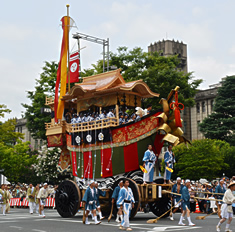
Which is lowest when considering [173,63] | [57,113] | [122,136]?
[122,136]

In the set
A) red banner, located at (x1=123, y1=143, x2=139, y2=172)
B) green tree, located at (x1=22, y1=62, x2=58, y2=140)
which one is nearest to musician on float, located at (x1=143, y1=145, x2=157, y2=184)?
red banner, located at (x1=123, y1=143, x2=139, y2=172)

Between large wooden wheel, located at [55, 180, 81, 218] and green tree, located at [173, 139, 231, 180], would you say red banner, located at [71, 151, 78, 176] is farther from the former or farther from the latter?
green tree, located at [173, 139, 231, 180]

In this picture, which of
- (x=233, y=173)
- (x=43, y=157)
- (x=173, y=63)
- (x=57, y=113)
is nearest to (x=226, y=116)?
(x=233, y=173)

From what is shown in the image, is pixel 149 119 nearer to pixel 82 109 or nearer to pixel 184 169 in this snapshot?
pixel 82 109

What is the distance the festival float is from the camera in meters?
16.8

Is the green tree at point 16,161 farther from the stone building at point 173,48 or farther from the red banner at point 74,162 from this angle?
the stone building at point 173,48

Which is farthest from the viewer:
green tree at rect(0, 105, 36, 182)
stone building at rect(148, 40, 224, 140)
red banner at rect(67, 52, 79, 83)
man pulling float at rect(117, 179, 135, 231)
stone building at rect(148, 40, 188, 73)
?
stone building at rect(148, 40, 188, 73)

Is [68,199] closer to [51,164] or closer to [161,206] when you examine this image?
[161,206]

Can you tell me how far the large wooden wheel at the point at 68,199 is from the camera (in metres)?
17.7

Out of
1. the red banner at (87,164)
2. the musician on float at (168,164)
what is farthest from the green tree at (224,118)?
the musician on float at (168,164)

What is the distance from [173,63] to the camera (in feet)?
110

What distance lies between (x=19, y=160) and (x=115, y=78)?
30096mm

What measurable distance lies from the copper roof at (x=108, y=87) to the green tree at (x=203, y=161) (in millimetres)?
18070

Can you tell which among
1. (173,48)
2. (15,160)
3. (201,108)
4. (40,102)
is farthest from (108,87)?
(173,48)
